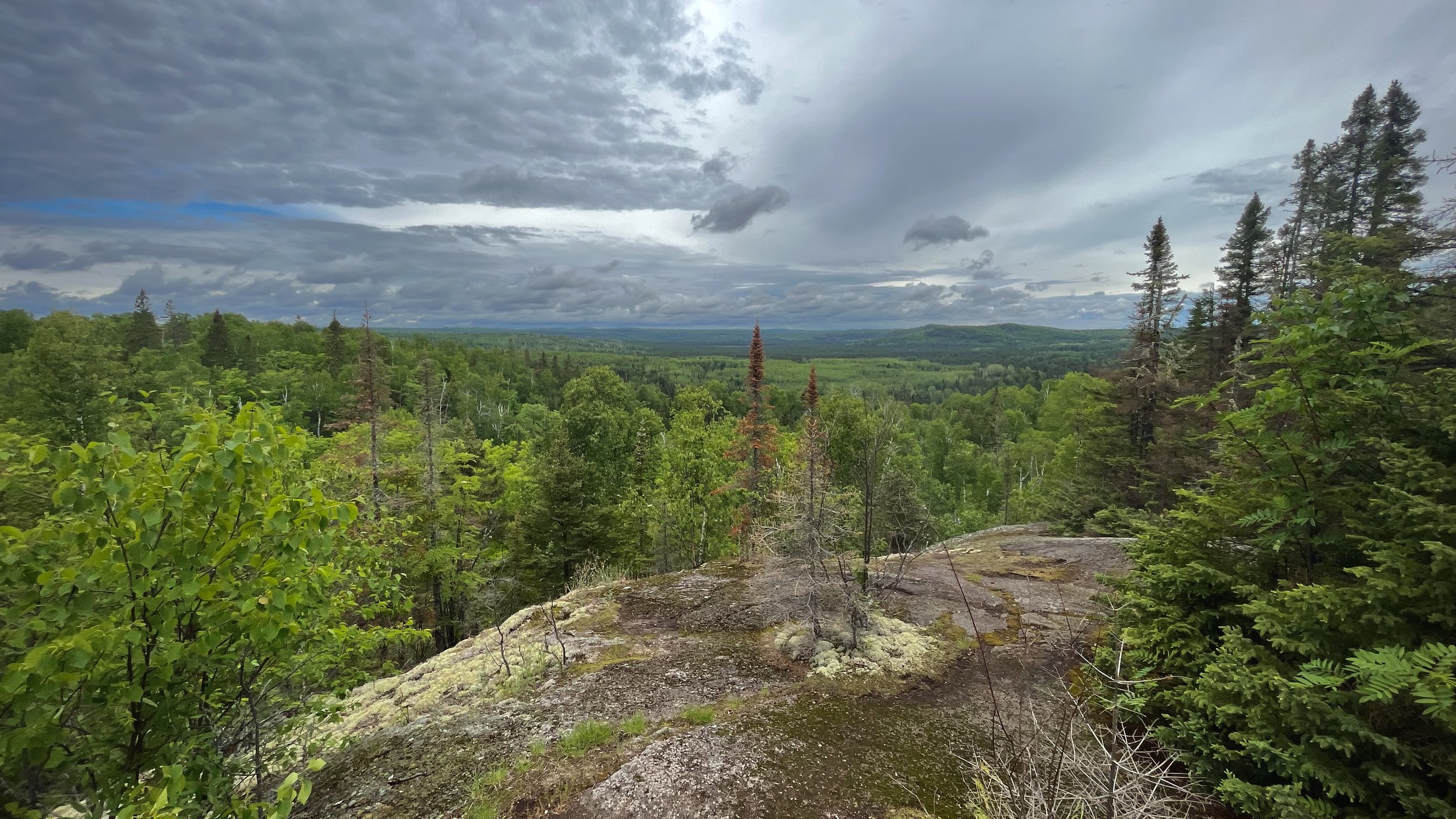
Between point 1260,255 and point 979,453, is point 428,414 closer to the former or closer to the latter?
point 1260,255

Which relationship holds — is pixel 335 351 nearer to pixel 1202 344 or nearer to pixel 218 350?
pixel 218 350

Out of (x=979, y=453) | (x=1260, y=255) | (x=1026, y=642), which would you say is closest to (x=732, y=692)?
(x=1026, y=642)

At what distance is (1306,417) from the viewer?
519 centimetres

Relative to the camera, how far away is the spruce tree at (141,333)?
4959cm

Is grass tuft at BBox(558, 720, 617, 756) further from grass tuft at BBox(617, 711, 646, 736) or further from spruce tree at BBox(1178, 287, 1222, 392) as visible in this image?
spruce tree at BBox(1178, 287, 1222, 392)

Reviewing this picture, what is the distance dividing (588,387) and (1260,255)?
32379mm

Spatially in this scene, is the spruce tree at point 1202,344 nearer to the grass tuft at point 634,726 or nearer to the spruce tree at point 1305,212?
the spruce tree at point 1305,212

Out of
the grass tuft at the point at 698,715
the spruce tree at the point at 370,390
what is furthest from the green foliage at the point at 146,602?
the spruce tree at the point at 370,390

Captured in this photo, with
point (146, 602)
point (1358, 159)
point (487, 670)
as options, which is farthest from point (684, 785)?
point (1358, 159)

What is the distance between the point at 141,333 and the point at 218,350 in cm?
666

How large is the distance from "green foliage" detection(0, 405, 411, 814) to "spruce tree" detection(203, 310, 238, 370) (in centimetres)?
6322

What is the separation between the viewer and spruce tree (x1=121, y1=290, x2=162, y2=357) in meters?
49.6

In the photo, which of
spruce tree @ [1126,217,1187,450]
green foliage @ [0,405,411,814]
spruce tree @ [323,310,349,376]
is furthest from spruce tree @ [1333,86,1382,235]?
spruce tree @ [323,310,349,376]

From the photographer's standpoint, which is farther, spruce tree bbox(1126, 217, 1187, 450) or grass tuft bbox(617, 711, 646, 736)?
spruce tree bbox(1126, 217, 1187, 450)
